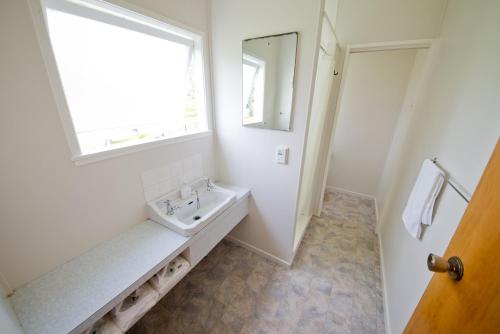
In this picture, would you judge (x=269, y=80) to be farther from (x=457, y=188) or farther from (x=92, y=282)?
(x=92, y=282)

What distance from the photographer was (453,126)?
41.4 inches

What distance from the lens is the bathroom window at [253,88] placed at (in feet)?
4.96

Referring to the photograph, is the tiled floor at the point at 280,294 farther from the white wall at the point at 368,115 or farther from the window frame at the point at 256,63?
the window frame at the point at 256,63

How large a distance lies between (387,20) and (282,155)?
1.75m

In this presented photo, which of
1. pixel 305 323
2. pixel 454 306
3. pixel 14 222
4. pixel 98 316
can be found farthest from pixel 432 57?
pixel 14 222

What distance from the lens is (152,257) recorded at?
110 cm

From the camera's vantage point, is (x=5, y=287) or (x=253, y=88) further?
(x=253, y=88)

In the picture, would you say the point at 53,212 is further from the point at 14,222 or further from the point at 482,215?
the point at 482,215

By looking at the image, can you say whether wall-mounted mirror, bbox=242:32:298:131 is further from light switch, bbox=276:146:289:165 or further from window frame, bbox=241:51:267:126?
light switch, bbox=276:146:289:165

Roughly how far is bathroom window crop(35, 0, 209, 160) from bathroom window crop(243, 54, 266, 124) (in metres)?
0.40

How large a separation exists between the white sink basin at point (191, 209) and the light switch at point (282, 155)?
0.51 m

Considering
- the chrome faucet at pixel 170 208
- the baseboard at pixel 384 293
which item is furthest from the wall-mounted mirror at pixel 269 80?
the baseboard at pixel 384 293

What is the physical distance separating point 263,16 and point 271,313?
228 cm

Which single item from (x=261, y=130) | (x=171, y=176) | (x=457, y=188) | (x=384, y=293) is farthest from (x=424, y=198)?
(x=171, y=176)
